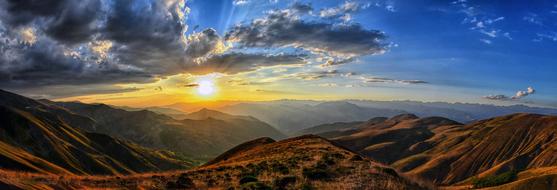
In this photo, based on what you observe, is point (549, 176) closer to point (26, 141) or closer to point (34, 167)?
point (34, 167)

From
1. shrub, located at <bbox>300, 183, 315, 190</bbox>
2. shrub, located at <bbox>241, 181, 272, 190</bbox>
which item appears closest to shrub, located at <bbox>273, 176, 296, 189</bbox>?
shrub, located at <bbox>241, 181, 272, 190</bbox>

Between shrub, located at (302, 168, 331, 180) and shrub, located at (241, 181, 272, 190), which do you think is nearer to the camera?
shrub, located at (241, 181, 272, 190)

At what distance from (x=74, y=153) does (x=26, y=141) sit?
73.1 feet

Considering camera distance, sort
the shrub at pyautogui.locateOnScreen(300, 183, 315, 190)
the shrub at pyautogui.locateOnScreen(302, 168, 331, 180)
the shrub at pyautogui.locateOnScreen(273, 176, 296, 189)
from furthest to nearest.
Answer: the shrub at pyautogui.locateOnScreen(302, 168, 331, 180) < the shrub at pyautogui.locateOnScreen(273, 176, 296, 189) < the shrub at pyautogui.locateOnScreen(300, 183, 315, 190)

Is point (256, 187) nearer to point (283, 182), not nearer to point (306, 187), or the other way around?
point (283, 182)

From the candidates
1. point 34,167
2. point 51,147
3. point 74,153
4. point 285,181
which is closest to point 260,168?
point 285,181

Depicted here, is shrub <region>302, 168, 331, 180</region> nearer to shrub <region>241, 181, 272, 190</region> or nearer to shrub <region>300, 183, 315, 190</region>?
shrub <region>300, 183, 315, 190</region>

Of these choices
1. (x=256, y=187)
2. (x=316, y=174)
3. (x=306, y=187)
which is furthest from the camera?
(x=316, y=174)

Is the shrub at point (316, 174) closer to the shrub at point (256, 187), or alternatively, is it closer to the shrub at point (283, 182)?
the shrub at point (283, 182)

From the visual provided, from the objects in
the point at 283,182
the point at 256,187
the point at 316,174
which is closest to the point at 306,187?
the point at 283,182

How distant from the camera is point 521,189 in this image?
20281 millimetres

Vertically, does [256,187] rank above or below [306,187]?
below

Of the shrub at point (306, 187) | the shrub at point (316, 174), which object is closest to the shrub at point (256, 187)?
the shrub at point (306, 187)

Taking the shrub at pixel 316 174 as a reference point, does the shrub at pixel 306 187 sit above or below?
above
